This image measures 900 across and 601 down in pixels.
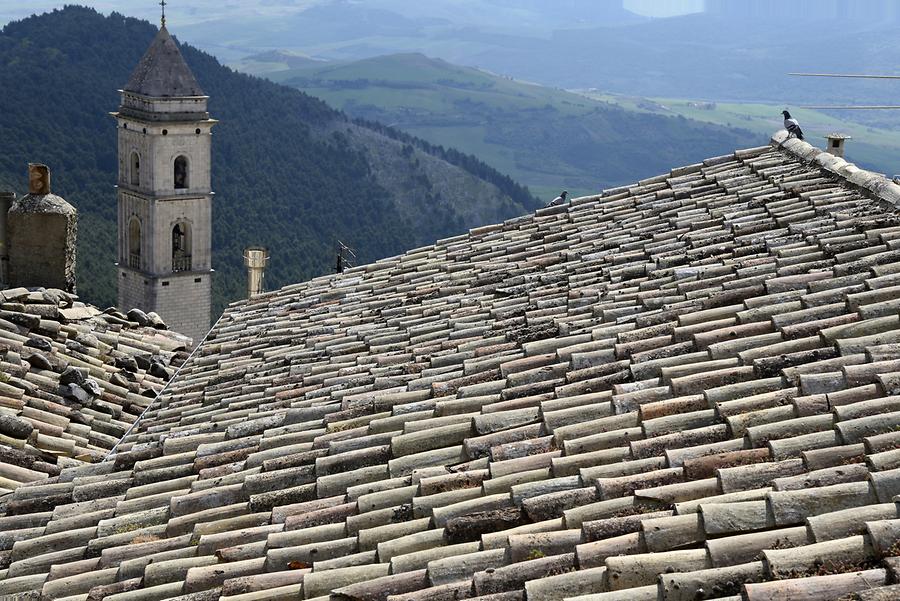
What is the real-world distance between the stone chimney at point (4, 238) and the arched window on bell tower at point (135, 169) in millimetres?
40368

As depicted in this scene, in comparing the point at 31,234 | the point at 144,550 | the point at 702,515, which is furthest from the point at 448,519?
the point at 31,234

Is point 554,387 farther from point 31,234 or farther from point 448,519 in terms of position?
point 31,234

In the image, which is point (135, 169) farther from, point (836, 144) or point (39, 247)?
point (836, 144)

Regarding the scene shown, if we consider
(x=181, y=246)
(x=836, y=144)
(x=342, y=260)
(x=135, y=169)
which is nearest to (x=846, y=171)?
(x=836, y=144)

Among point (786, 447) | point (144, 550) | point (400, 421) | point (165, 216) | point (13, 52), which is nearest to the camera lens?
point (786, 447)

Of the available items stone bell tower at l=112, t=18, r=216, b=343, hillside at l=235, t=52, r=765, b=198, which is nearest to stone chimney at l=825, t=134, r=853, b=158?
stone bell tower at l=112, t=18, r=216, b=343

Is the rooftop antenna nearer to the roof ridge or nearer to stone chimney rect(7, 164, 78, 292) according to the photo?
stone chimney rect(7, 164, 78, 292)

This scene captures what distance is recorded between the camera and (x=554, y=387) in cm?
566

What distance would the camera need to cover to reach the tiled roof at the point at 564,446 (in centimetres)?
385

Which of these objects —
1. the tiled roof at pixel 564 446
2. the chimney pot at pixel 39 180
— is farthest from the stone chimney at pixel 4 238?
the tiled roof at pixel 564 446

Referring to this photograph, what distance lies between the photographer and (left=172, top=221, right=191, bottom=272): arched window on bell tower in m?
55.1

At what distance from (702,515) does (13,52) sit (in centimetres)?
9274

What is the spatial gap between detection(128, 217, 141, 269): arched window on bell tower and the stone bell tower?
39 millimetres

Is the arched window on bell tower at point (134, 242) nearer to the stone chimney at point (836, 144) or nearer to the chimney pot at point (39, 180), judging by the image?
the chimney pot at point (39, 180)
